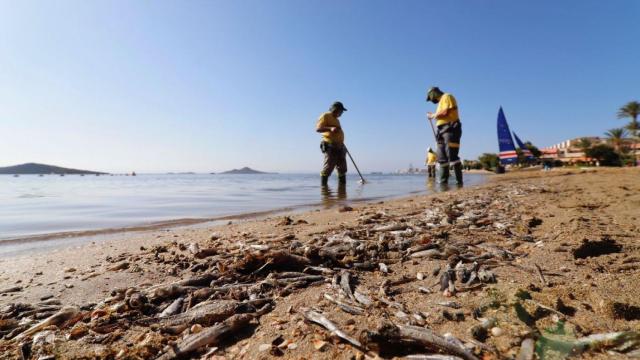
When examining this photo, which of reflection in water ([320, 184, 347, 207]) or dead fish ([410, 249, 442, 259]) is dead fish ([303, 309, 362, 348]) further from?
reflection in water ([320, 184, 347, 207])

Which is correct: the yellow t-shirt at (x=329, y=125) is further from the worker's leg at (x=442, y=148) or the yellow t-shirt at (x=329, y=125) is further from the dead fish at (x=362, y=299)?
the dead fish at (x=362, y=299)

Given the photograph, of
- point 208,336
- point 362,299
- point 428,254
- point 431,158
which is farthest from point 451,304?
point 431,158

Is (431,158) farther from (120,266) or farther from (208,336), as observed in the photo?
(208,336)

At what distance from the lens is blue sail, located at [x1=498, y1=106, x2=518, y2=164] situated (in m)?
29.5

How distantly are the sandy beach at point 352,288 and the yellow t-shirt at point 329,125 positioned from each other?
26.4ft

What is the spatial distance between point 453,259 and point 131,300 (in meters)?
1.92

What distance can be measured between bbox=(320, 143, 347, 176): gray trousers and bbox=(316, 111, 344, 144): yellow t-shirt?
186 mm

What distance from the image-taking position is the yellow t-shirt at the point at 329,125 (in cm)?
1076

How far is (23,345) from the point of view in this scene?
4.28 ft

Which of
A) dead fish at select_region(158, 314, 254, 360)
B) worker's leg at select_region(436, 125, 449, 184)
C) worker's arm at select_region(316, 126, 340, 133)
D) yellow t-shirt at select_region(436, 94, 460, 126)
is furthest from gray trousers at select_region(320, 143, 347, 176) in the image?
dead fish at select_region(158, 314, 254, 360)

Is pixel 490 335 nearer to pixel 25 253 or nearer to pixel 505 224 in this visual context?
pixel 505 224

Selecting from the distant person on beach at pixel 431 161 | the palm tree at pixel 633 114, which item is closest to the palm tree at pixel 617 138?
the palm tree at pixel 633 114

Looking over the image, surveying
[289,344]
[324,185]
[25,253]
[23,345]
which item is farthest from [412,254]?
[324,185]

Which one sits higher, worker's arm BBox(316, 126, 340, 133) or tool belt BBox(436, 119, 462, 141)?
worker's arm BBox(316, 126, 340, 133)
